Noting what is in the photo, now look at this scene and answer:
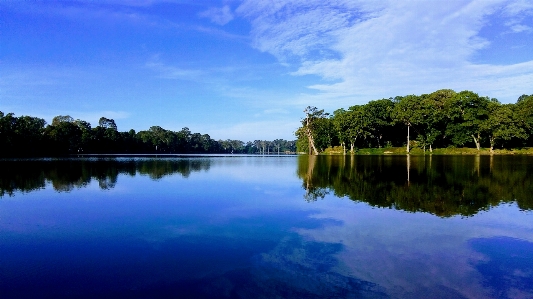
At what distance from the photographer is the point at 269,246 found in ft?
29.0

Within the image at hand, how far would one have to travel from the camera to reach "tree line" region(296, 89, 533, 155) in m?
72.6

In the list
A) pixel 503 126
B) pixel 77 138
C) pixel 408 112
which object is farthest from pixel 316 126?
pixel 77 138

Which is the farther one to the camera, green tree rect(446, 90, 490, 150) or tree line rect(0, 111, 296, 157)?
tree line rect(0, 111, 296, 157)

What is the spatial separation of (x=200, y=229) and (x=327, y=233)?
3.83 m

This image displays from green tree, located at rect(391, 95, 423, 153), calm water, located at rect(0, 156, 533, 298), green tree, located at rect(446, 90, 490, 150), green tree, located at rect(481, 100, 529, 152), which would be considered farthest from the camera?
green tree, located at rect(391, 95, 423, 153)

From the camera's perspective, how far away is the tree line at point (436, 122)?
72.6m

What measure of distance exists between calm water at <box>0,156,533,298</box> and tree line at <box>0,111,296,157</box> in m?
86.2

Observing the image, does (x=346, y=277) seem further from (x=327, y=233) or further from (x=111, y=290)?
(x=111, y=290)

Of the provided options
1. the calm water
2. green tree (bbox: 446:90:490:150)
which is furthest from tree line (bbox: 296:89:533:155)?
the calm water

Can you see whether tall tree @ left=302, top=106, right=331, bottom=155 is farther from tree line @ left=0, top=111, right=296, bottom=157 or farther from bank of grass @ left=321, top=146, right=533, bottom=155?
tree line @ left=0, top=111, right=296, bottom=157

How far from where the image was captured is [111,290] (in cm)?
611

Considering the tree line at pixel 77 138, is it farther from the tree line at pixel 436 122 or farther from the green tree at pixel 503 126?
the green tree at pixel 503 126

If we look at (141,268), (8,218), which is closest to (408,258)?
(141,268)

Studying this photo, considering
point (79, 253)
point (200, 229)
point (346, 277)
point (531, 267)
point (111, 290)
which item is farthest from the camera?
point (200, 229)
